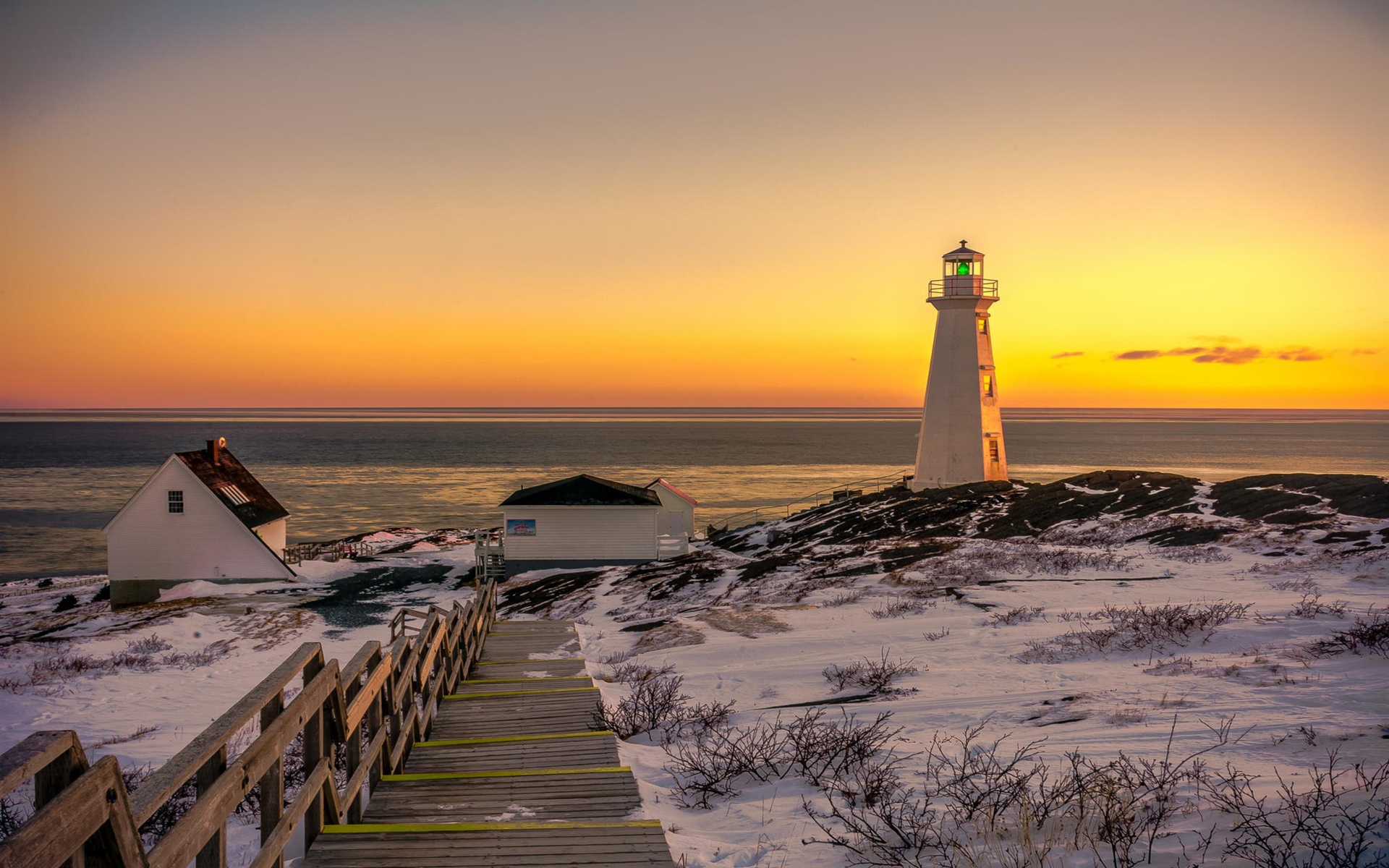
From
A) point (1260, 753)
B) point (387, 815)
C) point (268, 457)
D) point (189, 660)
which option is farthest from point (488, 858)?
point (268, 457)

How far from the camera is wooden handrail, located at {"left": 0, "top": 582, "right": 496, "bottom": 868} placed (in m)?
1.98

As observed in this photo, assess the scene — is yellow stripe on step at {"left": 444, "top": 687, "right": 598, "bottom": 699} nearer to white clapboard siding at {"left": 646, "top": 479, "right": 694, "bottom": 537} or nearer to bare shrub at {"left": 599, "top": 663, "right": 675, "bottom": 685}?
bare shrub at {"left": 599, "top": 663, "right": 675, "bottom": 685}

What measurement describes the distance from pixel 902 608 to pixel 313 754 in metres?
10.5

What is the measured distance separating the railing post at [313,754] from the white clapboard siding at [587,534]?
30101 mm

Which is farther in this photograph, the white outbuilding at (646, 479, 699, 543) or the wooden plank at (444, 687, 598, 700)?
the white outbuilding at (646, 479, 699, 543)

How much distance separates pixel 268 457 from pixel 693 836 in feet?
457

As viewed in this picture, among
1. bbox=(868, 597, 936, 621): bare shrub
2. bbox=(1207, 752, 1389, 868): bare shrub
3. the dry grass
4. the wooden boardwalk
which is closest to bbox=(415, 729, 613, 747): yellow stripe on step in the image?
the wooden boardwalk

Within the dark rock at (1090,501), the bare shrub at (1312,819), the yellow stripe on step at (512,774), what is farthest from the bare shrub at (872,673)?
the dark rock at (1090,501)

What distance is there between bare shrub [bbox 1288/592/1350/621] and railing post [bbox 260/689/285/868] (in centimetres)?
1139

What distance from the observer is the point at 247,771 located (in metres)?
3.22

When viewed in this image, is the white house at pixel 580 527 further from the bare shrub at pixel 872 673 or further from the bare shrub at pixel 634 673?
the bare shrub at pixel 872 673

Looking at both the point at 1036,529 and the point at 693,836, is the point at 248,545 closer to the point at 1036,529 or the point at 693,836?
the point at 1036,529

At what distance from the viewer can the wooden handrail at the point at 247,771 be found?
6.49 feet

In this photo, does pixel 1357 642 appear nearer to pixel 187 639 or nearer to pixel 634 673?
pixel 634 673
